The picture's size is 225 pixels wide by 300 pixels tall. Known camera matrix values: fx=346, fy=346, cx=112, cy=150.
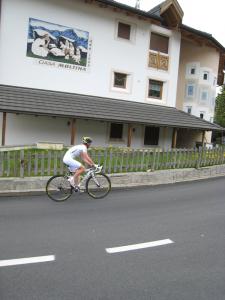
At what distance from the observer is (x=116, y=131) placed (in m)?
22.6

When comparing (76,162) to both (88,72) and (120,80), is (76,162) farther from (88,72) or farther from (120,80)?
(120,80)

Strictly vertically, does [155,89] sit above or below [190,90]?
below

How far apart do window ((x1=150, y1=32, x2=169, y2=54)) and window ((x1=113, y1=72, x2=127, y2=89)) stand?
2.88m

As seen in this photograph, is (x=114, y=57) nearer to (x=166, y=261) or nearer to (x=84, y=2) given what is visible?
Result: (x=84, y=2)

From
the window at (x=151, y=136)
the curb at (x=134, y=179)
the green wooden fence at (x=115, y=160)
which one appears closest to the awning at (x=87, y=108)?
the window at (x=151, y=136)

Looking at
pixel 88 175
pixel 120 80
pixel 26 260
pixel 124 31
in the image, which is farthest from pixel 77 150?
pixel 124 31

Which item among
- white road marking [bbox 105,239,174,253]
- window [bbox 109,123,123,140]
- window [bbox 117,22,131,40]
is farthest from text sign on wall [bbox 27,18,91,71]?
white road marking [bbox 105,239,174,253]

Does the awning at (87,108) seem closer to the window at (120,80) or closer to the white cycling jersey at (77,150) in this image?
the window at (120,80)

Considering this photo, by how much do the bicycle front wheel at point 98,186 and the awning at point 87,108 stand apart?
305 inches

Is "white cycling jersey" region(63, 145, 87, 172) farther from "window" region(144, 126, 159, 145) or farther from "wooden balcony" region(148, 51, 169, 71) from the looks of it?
"wooden balcony" region(148, 51, 169, 71)

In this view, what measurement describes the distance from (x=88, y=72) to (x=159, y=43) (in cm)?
589

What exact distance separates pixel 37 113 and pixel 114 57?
24.3 ft

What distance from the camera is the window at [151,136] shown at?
23.9 metres

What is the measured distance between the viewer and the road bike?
9.05m
